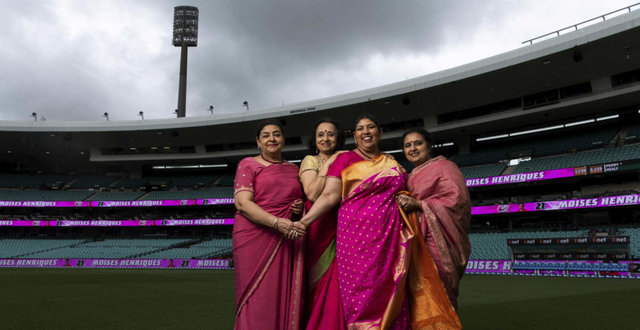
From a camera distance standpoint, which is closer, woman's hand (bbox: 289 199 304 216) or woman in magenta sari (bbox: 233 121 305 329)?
woman in magenta sari (bbox: 233 121 305 329)

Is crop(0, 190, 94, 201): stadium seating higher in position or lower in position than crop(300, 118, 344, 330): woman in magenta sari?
higher

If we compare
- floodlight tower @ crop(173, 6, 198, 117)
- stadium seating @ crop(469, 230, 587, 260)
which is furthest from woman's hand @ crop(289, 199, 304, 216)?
floodlight tower @ crop(173, 6, 198, 117)

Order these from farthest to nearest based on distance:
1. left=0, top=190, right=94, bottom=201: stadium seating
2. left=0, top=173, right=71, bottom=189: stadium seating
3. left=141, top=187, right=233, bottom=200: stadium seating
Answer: left=0, top=173, right=71, bottom=189: stadium seating < left=0, top=190, right=94, bottom=201: stadium seating < left=141, top=187, right=233, bottom=200: stadium seating

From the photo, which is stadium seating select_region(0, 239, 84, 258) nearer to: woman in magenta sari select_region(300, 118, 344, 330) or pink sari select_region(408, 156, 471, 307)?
woman in magenta sari select_region(300, 118, 344, 330)

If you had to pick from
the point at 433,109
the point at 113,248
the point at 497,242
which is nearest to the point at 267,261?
the point at 497,242

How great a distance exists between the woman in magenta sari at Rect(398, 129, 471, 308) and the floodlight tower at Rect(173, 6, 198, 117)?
38.9m

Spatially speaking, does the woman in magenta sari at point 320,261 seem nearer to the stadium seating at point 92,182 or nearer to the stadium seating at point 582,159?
the stadium seating at point 582,159

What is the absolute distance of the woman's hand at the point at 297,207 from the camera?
2.65 m

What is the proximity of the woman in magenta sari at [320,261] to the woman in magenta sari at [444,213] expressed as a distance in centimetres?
54

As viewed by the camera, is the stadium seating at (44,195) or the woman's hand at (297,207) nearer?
the woman's hand at (297,207)

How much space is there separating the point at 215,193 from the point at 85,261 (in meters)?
10.2

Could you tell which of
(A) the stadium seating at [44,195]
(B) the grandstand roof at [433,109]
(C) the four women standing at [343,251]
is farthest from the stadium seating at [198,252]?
(C) the four women standing at [343,251]

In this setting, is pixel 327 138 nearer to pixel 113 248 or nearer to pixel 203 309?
pixel 203 309

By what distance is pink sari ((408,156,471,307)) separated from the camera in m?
2.66
